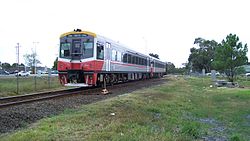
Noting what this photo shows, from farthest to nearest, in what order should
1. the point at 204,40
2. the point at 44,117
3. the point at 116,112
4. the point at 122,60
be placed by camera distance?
the point at 204,40
the point at 122,60
the point at 116,112
the point at 44,117

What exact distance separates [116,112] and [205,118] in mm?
4218

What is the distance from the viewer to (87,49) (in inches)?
772

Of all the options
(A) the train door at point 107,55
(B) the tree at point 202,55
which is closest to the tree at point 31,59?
(B) the tree at point 202,55

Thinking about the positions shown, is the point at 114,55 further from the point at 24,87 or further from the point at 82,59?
the point at 24,87

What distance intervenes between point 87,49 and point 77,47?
0.71 metres

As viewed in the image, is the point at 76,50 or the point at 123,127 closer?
the point at 123,127

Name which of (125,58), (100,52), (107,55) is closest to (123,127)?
(100,52)

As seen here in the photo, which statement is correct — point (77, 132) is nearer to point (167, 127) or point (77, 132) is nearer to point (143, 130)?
point (143, 130)

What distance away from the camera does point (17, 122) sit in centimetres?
898

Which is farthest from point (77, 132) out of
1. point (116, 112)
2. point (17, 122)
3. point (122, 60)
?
point (122, 60)

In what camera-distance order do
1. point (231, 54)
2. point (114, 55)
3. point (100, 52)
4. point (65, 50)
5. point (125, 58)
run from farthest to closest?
point (231, 54) → point (125, 58) → point (114, 55) → point (100, 52) → point (65, 50)

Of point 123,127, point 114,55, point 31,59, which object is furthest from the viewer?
point 31,59

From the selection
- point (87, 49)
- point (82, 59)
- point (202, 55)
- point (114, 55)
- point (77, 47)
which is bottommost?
point (82, 59)

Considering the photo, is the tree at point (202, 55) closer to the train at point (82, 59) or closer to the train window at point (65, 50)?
the train at point (82, 59)
